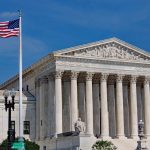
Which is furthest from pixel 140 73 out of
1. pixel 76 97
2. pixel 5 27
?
pixel 5 27

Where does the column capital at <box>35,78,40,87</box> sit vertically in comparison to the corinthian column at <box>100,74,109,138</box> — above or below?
above

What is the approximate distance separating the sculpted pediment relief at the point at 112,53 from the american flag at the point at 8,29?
1522 inches

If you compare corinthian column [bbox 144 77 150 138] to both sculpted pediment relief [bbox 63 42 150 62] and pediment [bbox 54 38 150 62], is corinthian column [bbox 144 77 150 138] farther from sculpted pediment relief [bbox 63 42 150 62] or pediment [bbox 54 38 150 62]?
pediment [bbox 54 38 150 62]

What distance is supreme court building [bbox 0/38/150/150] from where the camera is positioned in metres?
81.8

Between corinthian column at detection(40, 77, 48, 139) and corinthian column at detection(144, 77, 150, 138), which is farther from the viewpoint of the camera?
corinthian column at detection(144, 77, 150, 138)

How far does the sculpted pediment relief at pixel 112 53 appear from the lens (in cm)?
8412

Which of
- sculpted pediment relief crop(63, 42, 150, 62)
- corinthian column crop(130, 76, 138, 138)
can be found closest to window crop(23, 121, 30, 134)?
sculpted pediment relief crop(63, 42, 150, 62)

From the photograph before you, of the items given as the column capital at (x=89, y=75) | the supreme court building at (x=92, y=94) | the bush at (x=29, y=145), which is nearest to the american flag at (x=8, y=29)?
the bush at (x=29, y=145)

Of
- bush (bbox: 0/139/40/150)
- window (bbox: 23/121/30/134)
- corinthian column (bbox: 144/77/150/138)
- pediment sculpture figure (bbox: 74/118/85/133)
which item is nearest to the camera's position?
pediment sculpture figure (bbox: 74/118/85/133)

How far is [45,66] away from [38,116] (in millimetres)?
9003

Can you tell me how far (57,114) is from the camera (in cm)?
8031

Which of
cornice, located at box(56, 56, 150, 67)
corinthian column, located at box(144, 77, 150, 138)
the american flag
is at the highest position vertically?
cornice, located at box(56, 56, 150, 67)

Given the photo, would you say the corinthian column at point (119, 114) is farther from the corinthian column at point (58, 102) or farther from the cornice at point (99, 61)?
the corinthian column at point (58, 102)

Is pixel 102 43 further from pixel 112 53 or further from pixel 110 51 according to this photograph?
pixel 112 53
